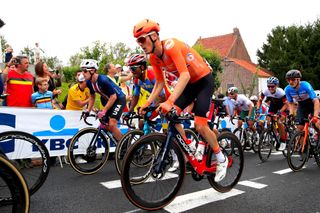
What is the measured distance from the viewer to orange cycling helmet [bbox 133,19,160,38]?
3234 millimetres

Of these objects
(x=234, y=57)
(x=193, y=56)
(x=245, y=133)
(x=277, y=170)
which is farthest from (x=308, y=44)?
(x=193, y=56)

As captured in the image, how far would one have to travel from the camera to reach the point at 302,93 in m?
6.25

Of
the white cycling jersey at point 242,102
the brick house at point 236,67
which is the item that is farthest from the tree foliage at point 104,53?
the white cycling jersey at point 242,102

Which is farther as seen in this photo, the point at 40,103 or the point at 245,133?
the point at 245,133

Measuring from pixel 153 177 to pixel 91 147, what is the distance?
2.29 metres

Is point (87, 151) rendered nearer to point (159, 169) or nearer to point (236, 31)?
point (159, 169)

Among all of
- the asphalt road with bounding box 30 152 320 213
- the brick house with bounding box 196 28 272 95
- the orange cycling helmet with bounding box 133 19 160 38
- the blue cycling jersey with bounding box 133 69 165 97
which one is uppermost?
the brick house with bounding box 196 28 272 95

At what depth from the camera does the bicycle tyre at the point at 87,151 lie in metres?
5.11

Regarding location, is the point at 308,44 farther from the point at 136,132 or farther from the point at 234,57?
the point at 136,132

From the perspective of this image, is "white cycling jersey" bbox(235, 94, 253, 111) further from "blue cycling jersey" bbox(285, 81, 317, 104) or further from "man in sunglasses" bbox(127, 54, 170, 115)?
"man in sunglasses" bbox(127, 54, 170, 115)

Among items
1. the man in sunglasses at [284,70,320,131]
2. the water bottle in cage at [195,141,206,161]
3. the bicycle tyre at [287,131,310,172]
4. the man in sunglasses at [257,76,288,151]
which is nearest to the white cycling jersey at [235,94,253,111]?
the man in sunglasses at [257,76,288,151]

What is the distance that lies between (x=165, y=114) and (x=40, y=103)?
13.0ft

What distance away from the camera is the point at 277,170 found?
5746 mm

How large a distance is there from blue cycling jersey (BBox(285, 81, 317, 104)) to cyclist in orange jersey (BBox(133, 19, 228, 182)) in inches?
132
